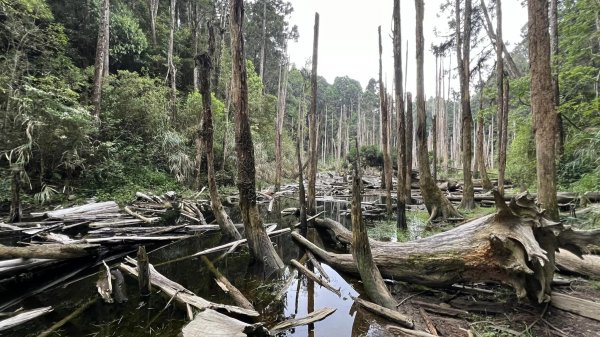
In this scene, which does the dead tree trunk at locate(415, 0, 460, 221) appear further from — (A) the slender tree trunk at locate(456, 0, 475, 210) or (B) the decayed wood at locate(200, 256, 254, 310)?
(B) the decayed wood at locate(200, 256, 254, 310)

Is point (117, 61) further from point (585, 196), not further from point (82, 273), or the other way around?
point (585, 196)

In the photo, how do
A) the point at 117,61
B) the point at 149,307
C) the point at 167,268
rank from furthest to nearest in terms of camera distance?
1. the point at 117,61
2. the point at 167,268
3. the point at 149,307

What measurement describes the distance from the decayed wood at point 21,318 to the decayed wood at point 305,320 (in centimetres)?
315

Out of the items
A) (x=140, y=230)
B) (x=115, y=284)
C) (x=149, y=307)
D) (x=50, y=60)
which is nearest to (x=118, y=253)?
(x=140, y=230)

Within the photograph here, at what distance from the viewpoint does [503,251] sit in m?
3.91

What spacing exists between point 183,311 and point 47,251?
275cm

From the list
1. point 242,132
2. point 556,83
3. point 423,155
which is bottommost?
point 423,155

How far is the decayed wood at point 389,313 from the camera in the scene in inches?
153

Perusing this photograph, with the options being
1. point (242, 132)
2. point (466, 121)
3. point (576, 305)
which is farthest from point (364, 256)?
point (466, 121)

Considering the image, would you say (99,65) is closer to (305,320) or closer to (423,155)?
(423,155)

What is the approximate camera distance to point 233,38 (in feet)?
20.5

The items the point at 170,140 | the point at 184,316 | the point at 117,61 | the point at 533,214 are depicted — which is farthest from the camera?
the point at 117,61

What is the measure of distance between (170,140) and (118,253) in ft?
32.1

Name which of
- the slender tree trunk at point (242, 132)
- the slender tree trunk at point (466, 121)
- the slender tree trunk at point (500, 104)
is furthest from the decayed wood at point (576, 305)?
the slender tree trunk at point (500, 104)
